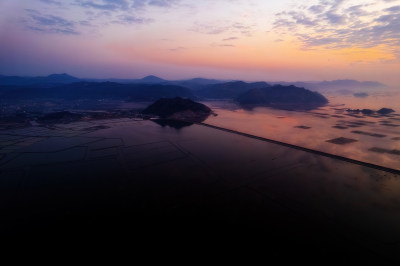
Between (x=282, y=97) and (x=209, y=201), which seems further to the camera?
(x=282, y=97)

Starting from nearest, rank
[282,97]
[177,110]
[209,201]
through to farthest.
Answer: [209,201], [177,110], [282,97]

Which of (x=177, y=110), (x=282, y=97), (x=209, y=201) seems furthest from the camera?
(x=282, y=97)

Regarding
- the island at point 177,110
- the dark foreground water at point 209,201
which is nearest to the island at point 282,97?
the island at point 177,110

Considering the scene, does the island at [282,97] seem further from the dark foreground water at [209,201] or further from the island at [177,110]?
the dark foreground water at [209,201]

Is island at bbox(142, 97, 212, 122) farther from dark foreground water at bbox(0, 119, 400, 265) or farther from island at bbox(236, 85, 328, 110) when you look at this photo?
island at bbox(236, 85, 328, 110)

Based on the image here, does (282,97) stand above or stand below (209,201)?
above

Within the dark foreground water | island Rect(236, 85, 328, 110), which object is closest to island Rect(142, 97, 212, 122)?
the dark foreground water

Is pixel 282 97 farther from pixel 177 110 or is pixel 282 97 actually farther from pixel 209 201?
pixel 209 201

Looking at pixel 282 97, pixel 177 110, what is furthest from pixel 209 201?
pixel 282 97
